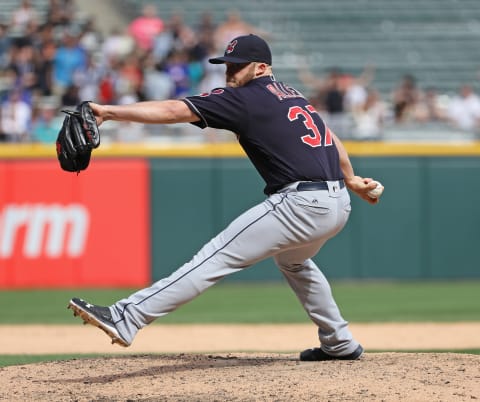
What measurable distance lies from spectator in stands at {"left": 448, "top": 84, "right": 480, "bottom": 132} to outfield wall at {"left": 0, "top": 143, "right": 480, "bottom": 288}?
110cm

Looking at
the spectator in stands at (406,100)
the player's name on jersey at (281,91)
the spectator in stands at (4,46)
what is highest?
the spectator in stands at (4,46)

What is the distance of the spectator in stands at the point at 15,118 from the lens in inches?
476

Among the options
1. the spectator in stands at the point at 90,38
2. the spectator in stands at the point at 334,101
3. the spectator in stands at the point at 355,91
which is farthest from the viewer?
the spectator in stands at the point at 90,38

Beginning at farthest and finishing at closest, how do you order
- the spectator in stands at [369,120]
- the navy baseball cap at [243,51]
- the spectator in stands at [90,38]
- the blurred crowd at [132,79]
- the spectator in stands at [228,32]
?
the spectator in stands at [228,32] → the spectator in stands at [90,38] → the blurred crowd at [132,79] → the spectator in stands at [369,120] → the navy baseball cap at [243,51]

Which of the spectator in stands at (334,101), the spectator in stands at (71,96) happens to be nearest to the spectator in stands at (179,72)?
the spectator in stands at (71,96)

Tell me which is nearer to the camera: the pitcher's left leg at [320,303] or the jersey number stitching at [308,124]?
the jersey number stitching at [308,124]

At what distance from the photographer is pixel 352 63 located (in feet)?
51.2

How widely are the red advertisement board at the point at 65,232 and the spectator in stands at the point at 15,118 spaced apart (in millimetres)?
332

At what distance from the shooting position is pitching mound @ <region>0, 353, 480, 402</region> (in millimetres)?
4770

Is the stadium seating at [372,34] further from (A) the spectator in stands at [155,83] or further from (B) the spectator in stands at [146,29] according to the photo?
(A) the spectator in stands at [155,83]

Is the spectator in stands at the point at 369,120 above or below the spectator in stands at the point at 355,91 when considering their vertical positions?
below

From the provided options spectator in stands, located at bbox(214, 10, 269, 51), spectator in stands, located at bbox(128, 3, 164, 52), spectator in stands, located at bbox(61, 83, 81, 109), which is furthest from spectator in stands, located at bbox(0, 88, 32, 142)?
spectator in stands, located at bbox(214, 10, 269, 51)

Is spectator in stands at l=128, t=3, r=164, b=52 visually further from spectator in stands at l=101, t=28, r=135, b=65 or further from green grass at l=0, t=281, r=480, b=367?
green grass at l=0, t=281, r=480, b=367

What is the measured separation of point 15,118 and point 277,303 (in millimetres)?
4295
